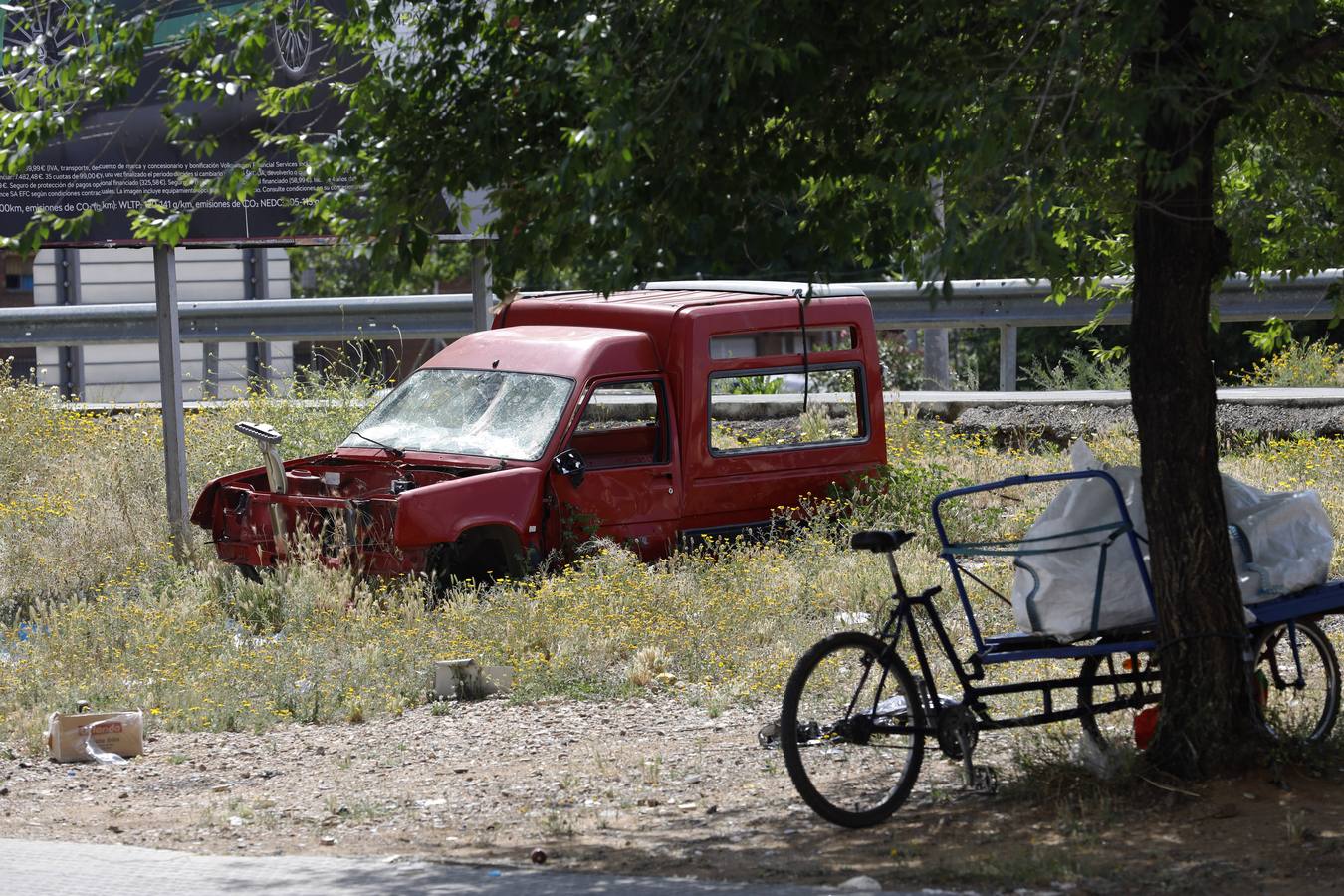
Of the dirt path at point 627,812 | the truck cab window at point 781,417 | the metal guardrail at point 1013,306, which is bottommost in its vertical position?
the dirt path at point 627,812

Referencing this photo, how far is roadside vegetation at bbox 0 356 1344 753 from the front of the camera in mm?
8641

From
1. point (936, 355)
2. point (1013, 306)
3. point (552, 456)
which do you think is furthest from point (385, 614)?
point (936, 355)

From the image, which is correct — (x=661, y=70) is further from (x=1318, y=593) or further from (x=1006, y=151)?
(x=1318, y=593)

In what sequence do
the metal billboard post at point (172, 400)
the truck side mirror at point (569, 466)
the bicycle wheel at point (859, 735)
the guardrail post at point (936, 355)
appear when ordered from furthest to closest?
the guardrail post at point (936, 355)
the metal billboard post at point (172, 400)
the truck side mirror at point (569, 466)
the bicycle wheel at point (859, 735)

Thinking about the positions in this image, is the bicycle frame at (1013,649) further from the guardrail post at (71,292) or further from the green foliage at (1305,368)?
the guardrail post at (71,292)

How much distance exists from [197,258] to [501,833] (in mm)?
24490

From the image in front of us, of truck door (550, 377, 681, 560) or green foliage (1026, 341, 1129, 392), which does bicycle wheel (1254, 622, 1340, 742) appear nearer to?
truck door (550, 377, 681, 560)

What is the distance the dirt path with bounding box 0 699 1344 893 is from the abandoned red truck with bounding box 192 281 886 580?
7.47 ft

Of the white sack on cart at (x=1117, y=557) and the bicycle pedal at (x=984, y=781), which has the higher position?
the white sack on cart at (x=1117, y=557)

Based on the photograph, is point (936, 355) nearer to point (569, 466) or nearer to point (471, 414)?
point (471, 414)

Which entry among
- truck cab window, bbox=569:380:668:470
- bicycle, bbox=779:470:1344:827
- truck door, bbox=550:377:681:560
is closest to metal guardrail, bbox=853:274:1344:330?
truck cab window, bbox=569:380:668:470

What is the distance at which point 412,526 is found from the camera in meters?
10.1

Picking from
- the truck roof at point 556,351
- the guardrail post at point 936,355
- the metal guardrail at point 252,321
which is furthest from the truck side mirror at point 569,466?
the guardrail post at point 936,355

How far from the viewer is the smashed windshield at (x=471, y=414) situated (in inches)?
436
